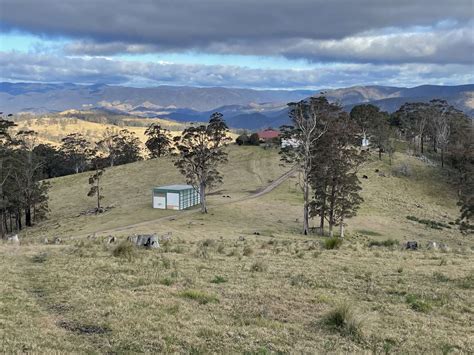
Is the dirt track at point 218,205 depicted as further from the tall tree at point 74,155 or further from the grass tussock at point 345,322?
the tall tree at point 74,155

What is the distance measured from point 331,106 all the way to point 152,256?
100.0 feet

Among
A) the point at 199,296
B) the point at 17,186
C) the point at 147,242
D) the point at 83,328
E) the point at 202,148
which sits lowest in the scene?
the point at 17,186

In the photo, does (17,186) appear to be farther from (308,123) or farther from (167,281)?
(167,281)

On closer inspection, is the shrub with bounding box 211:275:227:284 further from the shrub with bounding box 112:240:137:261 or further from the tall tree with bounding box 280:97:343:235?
the tall tree with bounding box 280:97:343:235

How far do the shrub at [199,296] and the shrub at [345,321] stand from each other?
9.59ft

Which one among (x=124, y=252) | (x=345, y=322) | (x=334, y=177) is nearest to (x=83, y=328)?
(x=345, y=322)

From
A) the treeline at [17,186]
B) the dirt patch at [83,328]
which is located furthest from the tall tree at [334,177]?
the dirt patch at [83,328]

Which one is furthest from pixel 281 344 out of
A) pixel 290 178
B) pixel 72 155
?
pixel 72 155

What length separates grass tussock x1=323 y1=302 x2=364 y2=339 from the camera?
9395 mm

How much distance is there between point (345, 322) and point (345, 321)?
21 mm

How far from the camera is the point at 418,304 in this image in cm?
1163

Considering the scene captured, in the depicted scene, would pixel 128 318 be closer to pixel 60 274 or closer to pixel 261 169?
pixel 60 274

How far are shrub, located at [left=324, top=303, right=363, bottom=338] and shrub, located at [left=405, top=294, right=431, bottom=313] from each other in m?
2.50

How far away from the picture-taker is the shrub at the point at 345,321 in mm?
9406
